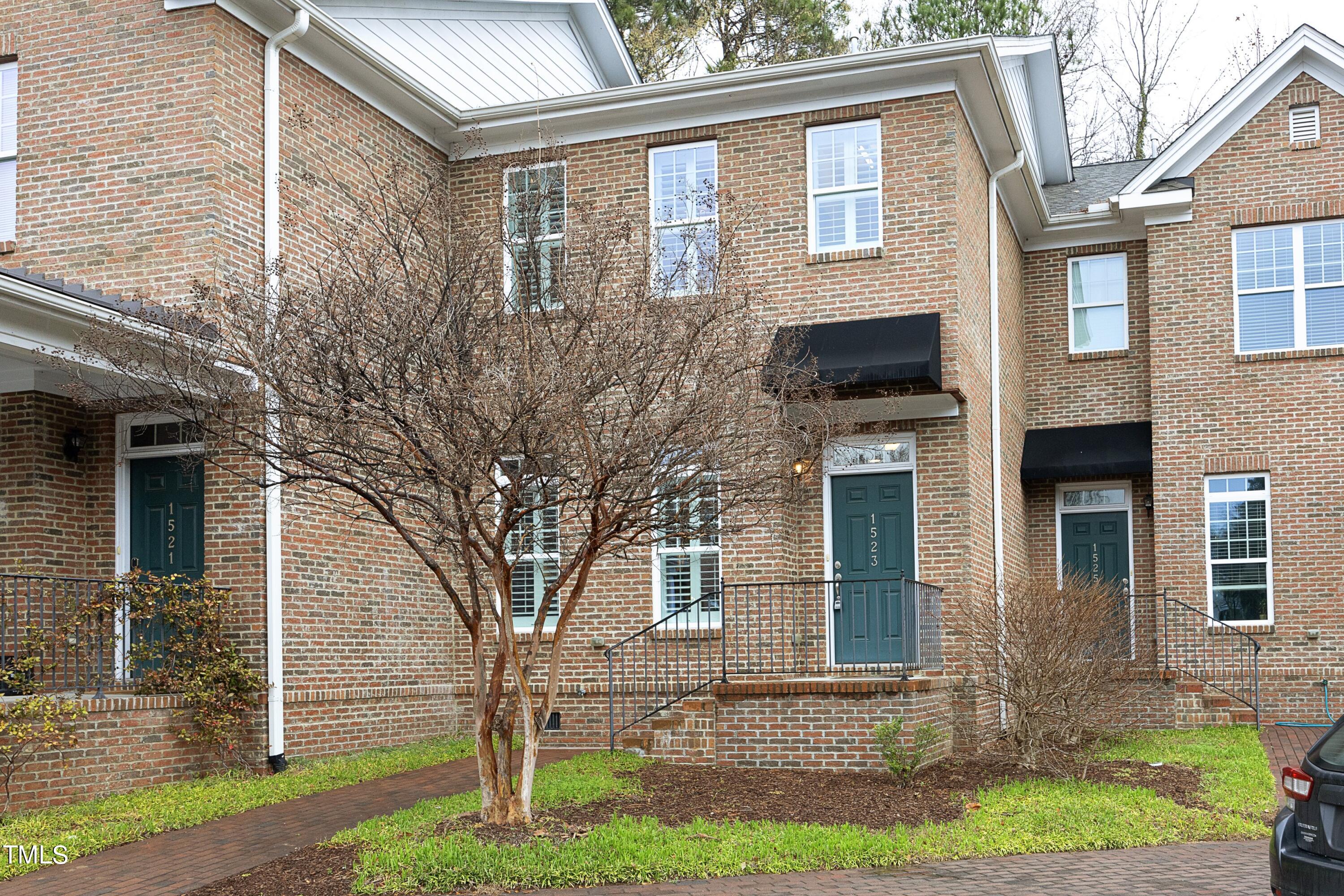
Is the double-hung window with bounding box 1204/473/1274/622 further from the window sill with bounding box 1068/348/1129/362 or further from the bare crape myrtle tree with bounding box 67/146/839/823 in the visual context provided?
the bare crape myrtle tree with bounding box 67/146/839/823

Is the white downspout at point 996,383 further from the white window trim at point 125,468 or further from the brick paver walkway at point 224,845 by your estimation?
the white window trim at point 125,468

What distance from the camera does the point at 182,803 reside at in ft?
33.6

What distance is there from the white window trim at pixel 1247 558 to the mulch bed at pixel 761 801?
17.9ft

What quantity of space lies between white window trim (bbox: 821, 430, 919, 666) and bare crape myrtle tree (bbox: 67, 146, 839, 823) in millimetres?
4577

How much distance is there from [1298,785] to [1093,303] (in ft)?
45.3

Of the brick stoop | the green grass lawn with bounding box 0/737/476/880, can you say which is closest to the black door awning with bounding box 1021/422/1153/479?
the brick stoop

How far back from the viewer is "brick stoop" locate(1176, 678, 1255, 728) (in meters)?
15.2

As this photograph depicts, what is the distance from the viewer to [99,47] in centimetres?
1277

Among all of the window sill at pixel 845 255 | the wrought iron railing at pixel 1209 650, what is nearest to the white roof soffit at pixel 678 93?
the window sill at pixel 845 255

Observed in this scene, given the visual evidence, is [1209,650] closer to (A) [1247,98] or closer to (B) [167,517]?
(A) [1247,98]

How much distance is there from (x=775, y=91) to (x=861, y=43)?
14.9 metres

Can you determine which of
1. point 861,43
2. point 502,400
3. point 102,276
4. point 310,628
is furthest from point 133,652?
point 861,43

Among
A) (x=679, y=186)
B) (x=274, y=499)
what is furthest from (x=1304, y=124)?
(x=274, y=499)

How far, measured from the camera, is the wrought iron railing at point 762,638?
43.8 feet
